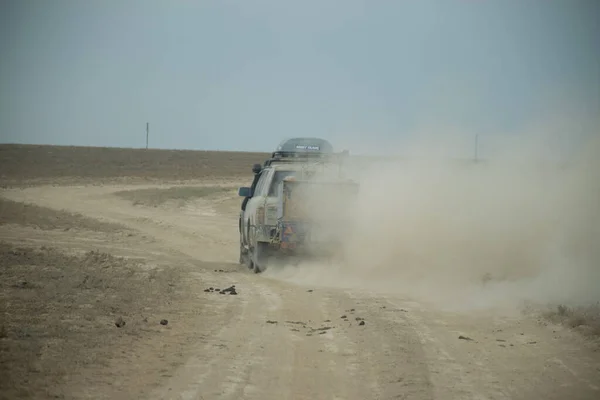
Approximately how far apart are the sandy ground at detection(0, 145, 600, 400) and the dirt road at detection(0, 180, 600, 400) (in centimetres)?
2

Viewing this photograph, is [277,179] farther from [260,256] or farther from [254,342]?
[254,342]

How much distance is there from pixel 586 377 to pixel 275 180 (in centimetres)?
1016

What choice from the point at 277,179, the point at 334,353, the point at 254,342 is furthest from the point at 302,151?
the point at 334,353

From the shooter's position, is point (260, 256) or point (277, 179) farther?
point (277, 179)

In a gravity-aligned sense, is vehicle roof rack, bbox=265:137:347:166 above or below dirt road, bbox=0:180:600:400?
above

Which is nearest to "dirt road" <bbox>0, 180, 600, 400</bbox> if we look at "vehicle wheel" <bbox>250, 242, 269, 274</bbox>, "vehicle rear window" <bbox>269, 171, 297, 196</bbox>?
"vehicle wheel" <bbox>250, 242, 269, 274</bbox>

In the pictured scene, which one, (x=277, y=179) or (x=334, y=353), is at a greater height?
(x=277, y=179)

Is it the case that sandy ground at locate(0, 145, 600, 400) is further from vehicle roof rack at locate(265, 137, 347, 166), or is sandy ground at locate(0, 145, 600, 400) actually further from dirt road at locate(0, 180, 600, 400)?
Answer: vehicle roof rack at locate(265, 137, 347, 166)

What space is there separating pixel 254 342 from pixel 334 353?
1012 millimetres

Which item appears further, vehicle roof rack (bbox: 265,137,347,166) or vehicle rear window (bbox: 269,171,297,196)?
vehicle roof rack (bbox: 265,137,347,166)

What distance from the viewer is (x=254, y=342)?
8852 millimetres

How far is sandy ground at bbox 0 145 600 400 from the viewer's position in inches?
274

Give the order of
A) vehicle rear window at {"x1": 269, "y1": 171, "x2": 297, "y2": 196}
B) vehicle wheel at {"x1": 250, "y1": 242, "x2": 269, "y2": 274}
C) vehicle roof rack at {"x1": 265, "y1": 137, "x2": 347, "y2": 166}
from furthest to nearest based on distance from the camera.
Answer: vehicle roof rack at {"x1": 265, "y1": 137, "x2": 347, "y2": 166}
vehicle rear window at {"x1": 269, "y1": 171, "x2": 297, "y2": 196}
vehicle wheel at {"x1": 250, "y1": 242, "x2": 269, "y2": 274}

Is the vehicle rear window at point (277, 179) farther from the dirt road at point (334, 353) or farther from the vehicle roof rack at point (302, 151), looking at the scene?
the dirt road at point (334, 353)
